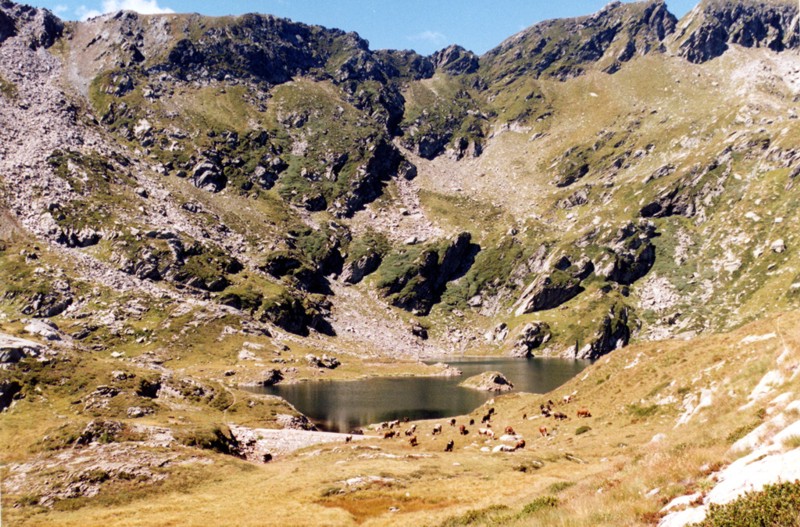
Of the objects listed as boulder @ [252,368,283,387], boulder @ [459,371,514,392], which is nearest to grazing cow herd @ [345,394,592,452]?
boulder @ [459,371,514,392]

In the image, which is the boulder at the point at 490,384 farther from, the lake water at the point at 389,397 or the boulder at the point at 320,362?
the boulder at the point at 320,362

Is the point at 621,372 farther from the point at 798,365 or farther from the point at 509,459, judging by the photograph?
the point at 798,365

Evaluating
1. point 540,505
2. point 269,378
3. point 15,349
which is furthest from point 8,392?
point 269,378

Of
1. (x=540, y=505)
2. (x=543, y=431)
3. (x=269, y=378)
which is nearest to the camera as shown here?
(x=540, y=505)

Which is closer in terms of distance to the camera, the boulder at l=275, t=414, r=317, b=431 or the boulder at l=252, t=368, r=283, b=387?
the boulder at l=275, t=414, r=317, b=431

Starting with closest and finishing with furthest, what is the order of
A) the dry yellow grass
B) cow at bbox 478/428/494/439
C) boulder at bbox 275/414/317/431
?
1. the dry yellow grass
2. cow at bbox 478/428/494/439
3. boulder at bbox 275/414/317/431

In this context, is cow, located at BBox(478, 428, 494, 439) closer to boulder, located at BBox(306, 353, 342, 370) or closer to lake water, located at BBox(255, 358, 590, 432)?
lake water, located at BBox(255, 358, 590, 432)

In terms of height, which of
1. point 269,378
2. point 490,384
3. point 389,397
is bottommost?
point 389,397

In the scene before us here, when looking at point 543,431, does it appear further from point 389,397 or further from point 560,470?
point 389,397

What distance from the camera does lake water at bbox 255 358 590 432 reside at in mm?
106812

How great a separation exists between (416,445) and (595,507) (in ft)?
177

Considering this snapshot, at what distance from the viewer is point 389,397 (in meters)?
133

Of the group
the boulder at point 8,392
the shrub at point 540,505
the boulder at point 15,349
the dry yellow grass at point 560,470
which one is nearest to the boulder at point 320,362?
the boulder at point 15,349

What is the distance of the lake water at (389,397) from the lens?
106812 mm
